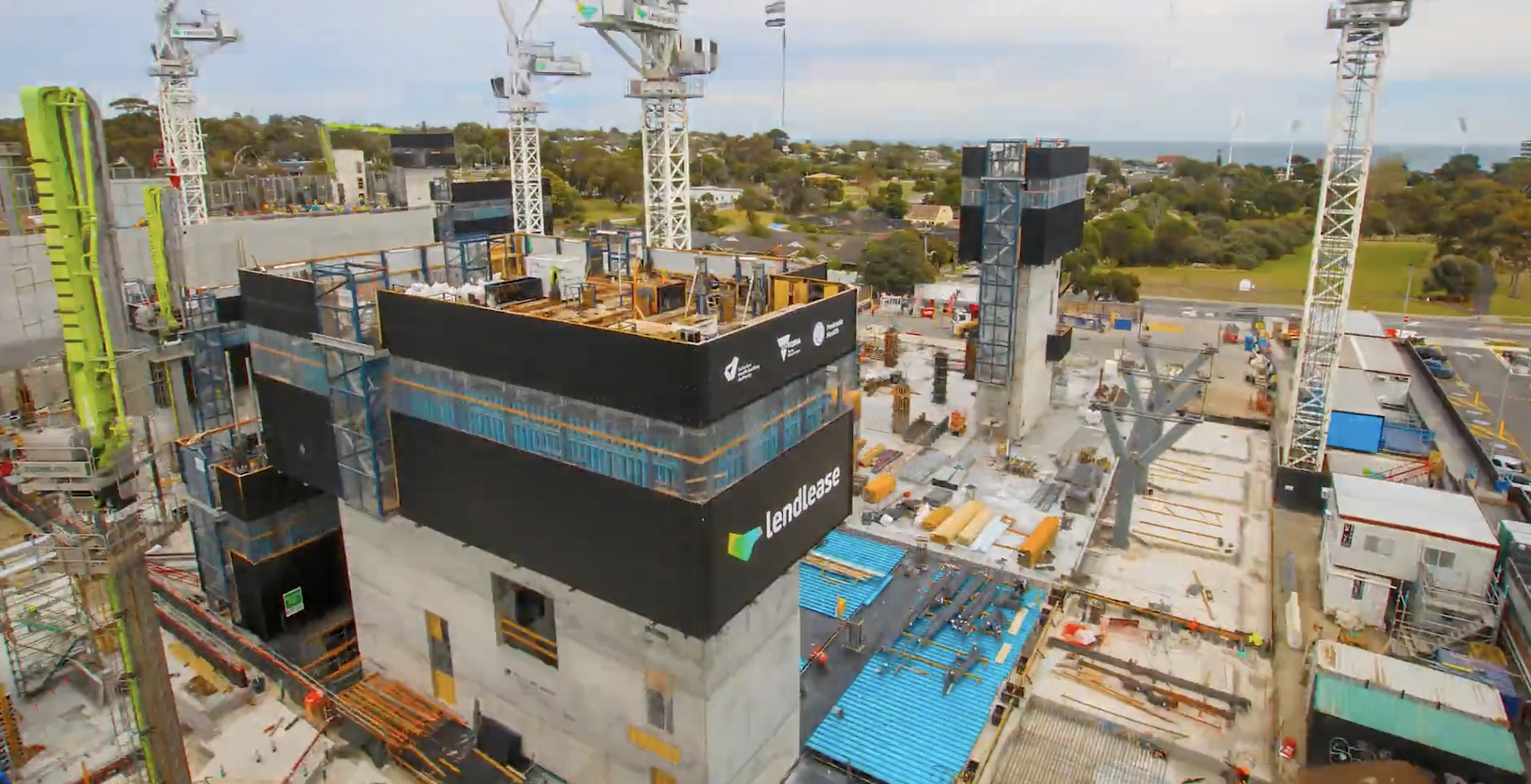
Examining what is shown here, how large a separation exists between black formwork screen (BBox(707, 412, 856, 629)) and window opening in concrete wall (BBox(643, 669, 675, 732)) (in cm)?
204

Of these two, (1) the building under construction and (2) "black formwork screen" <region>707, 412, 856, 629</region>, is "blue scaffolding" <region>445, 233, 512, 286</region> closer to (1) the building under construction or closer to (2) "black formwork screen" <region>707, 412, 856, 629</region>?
(1) the building under construction

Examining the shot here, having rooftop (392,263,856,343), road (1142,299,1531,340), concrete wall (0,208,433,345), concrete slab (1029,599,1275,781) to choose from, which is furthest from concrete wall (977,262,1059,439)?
road (1142,299,1531,340)

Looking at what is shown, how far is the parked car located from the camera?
104ft

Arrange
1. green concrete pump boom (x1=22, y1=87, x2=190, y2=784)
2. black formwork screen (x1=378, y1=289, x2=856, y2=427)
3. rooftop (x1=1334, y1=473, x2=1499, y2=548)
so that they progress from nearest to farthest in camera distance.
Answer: green concrete pump boom (x1=22, y1=87, x2=190, y2=784)
black formwork screen (x1=378, y1=289, x2=856, y2=427)
rooftop (x1=1334, y1=473, x2=1499, y2=548)

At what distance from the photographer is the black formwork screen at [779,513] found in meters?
13.6

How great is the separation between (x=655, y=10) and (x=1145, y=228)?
2232 inches

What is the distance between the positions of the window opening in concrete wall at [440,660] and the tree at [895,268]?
48715 millimetres

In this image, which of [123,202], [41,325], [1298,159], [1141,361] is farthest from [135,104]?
[1298,159]

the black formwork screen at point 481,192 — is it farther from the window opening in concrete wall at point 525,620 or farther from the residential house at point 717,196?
the residential house at point 717,196

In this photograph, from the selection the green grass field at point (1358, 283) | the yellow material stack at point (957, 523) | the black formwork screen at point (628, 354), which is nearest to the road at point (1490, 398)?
the green grass field at point (1358, 283)

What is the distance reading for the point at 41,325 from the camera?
37.1 metres

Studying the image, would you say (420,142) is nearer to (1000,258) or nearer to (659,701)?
(1000,258)

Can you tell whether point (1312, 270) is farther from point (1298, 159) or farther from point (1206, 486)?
point (1298, 159)

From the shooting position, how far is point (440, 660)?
19.1 metres
